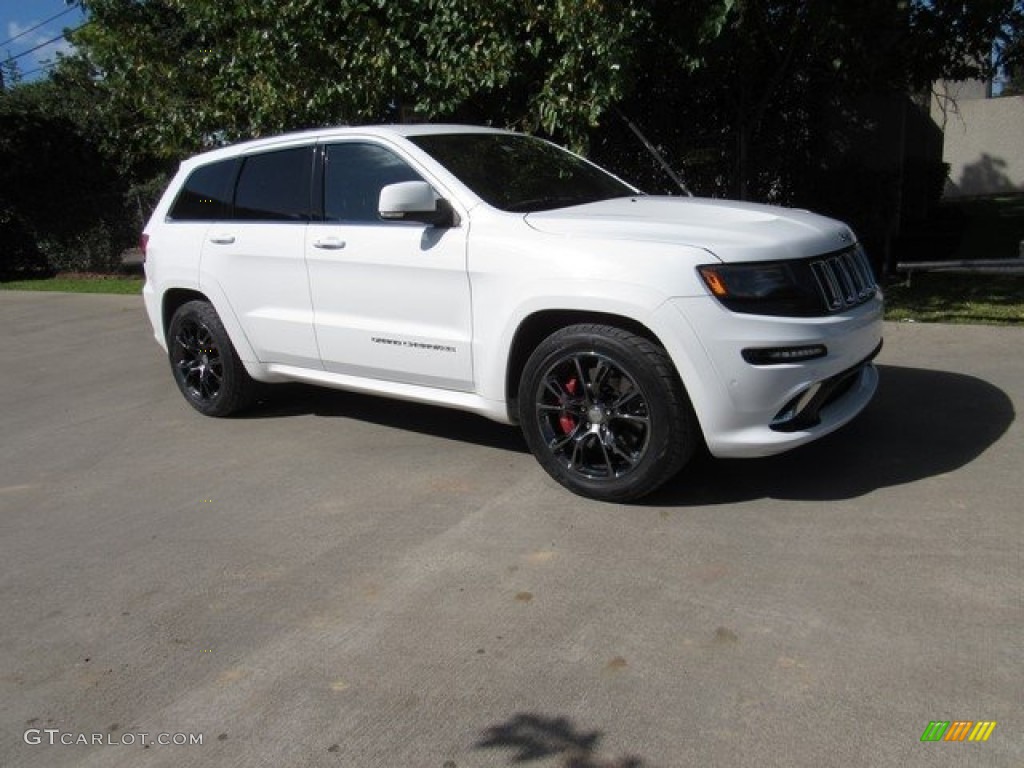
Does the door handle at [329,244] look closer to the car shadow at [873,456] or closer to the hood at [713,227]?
the hood at [713,227]

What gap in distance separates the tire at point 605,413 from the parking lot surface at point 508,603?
18 cm

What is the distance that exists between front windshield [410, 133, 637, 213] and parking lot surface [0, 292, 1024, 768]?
145 cm

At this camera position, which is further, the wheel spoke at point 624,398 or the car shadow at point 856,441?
the car shadow at point 856,441

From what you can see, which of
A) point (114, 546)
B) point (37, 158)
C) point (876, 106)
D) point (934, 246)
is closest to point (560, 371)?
point (114, 546)

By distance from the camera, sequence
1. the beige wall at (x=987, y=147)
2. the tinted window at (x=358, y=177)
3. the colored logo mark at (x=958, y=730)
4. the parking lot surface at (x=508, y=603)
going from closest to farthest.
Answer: the colored logo mark at (x=958, y=730) < the parking lot surface at (x=508, y=603) < the tinted window at (x=358, y=177) < the beige wall at (x=987, y=147)

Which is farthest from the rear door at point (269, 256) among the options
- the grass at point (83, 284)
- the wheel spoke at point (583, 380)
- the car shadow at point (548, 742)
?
the grass at point (83, 284)

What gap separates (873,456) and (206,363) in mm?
4327

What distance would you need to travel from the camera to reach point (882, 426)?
16.9ft

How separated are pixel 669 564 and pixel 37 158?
18083 millimetres

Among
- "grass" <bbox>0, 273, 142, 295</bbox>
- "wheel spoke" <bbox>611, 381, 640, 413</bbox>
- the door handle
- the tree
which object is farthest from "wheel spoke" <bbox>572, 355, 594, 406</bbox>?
"grass" <bbox>0, 273, 142, 295</bbox>

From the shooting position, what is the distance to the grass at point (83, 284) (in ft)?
50.0

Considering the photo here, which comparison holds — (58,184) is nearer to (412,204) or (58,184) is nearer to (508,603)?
(412,204)

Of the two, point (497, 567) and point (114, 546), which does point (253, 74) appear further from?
point (497, 567)

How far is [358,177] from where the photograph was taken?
514 cm
